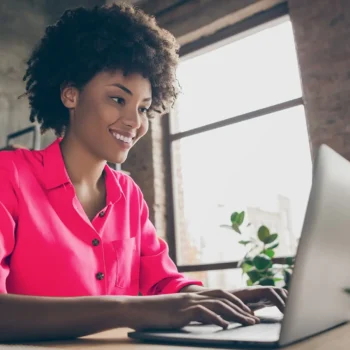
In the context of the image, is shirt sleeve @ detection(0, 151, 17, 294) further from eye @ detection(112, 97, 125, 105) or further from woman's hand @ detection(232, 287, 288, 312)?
woman's hand @ detection(232, 287, 288, 312)

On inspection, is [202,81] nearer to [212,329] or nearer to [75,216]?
[75,216]

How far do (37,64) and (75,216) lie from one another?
2.23 ft

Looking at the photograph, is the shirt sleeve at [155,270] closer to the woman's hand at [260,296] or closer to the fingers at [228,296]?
the woman's hand at [260,296]

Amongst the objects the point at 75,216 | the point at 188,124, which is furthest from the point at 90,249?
the point at 188,124

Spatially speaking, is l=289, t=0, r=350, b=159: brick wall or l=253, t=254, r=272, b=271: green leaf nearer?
l=253, t=254, r=272, b=271: green leaf

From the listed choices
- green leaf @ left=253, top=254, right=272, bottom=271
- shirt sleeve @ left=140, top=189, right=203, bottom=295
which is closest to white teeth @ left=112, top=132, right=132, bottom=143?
shirt sleeve @ left=140, top=189, right=203, bottom=295

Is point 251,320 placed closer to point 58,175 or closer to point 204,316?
point 204,316

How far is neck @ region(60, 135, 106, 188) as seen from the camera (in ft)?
3.96

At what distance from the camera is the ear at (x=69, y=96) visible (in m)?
1.29

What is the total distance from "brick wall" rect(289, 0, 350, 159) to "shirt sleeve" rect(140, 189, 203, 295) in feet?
5.57

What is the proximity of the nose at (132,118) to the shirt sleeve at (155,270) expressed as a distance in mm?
319

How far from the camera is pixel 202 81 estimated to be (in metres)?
3.62

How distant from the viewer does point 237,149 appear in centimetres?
330

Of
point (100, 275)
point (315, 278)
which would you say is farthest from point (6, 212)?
point (315, 278)
